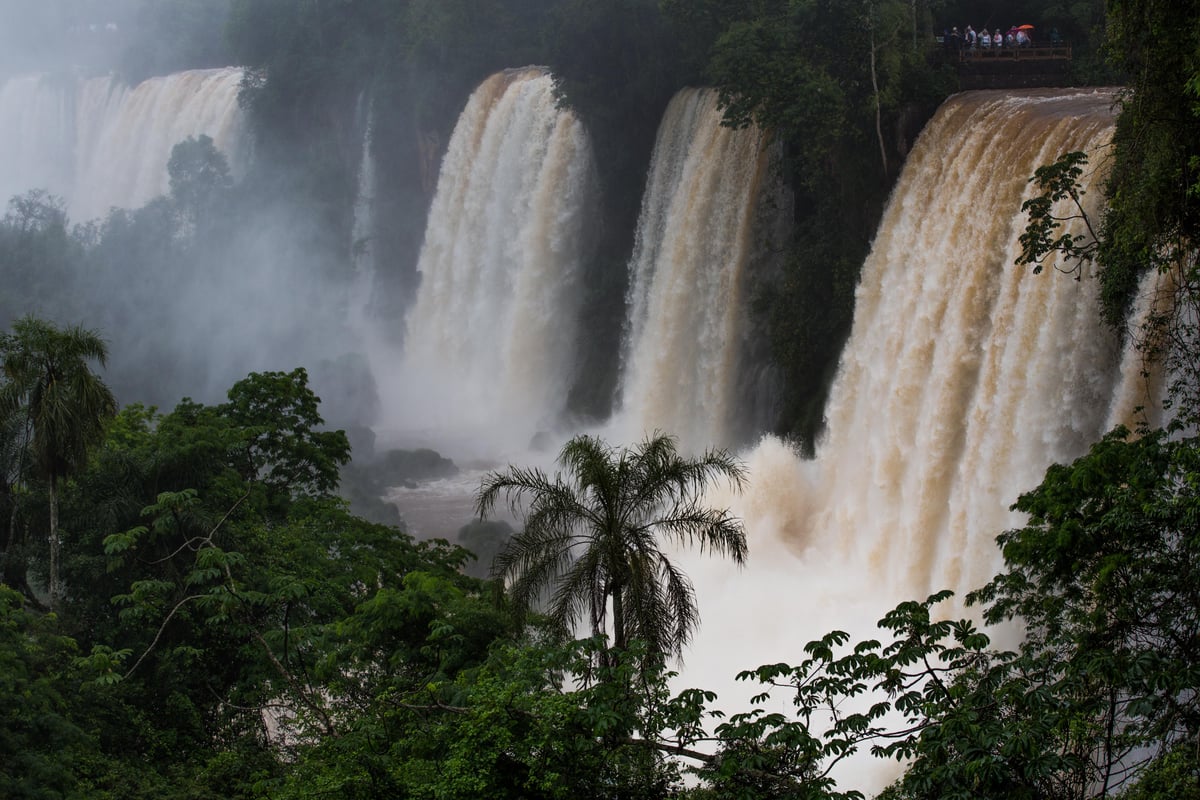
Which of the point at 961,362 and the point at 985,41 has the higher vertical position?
the point at 985,41

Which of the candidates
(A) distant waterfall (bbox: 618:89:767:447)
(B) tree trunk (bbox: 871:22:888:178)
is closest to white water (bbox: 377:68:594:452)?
(A) distant waterfall (bbox: 618:89:767:447)

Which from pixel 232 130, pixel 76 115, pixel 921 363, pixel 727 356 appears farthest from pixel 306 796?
pixel 76 115

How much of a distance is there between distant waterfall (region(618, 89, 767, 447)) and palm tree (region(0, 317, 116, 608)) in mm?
12352

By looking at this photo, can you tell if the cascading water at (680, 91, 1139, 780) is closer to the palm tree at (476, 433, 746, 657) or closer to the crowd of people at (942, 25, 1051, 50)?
the crowd of people at (942, 25, 1051, 50)

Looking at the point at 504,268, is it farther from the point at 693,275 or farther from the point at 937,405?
the point at 937,405

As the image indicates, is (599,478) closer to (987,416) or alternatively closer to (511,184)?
(987,416)

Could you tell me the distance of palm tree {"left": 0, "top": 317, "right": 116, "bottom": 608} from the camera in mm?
12609

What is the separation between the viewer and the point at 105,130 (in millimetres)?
54219

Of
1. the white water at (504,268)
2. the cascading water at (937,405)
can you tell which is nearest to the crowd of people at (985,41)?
the cascading water at (937,405)

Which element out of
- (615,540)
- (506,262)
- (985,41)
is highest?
(506,262)

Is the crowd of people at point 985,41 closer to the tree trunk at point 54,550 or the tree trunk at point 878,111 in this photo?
the tree trunk at point 878,111

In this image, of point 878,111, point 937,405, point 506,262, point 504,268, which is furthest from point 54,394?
point 504,268

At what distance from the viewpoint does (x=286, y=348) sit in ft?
136

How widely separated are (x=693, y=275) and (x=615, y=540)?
50.0 feet
